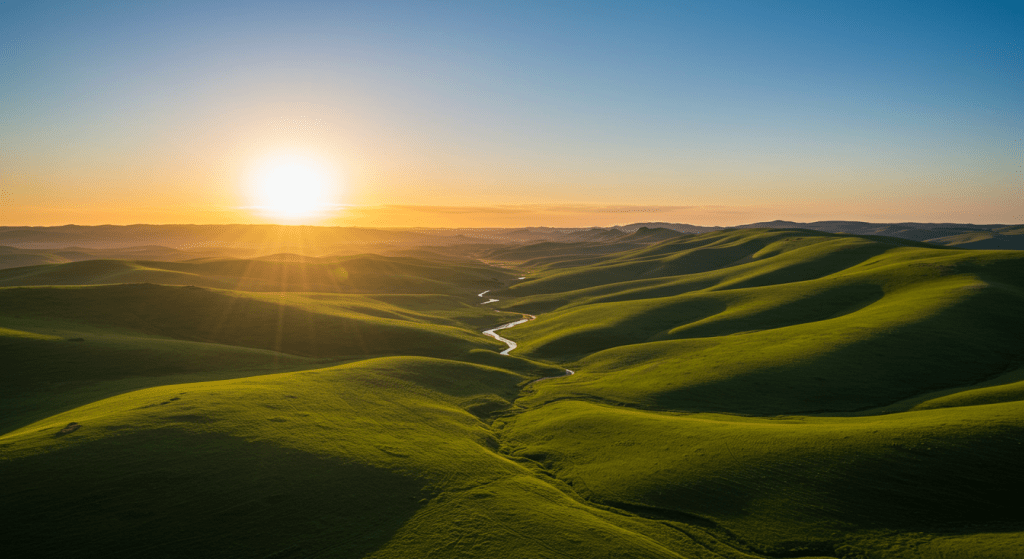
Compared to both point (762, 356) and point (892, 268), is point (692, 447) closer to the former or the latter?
point (762, 356)

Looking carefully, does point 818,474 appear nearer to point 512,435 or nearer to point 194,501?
point 512,435

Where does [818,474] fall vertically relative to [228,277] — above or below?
below

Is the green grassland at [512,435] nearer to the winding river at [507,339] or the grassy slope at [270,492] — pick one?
the grassy slope at [270,492]

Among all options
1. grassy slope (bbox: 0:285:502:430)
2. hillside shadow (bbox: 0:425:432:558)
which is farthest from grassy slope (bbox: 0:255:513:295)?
hillside shadow (bbox: 0:425:432:558)

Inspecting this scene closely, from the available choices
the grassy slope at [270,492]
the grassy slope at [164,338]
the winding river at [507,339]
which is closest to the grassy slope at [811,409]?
the winding river at [507,339]

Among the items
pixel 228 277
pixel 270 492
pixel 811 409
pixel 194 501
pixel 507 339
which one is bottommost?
pixel 507 339

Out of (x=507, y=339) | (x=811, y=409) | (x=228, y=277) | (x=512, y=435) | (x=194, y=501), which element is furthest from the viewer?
(x=228, y=277)

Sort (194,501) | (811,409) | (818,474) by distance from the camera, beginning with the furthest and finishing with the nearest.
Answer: (811,409) < (818,474) < (194,501)

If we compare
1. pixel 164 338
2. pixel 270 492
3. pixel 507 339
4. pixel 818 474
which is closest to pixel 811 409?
pixel 818 474

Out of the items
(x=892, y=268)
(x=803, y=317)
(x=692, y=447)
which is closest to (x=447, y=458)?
(x=692, y=447)

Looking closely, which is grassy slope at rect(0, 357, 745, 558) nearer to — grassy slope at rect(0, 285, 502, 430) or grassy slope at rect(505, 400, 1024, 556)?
grassy slope at rect(505, 400, 1024, 556)
